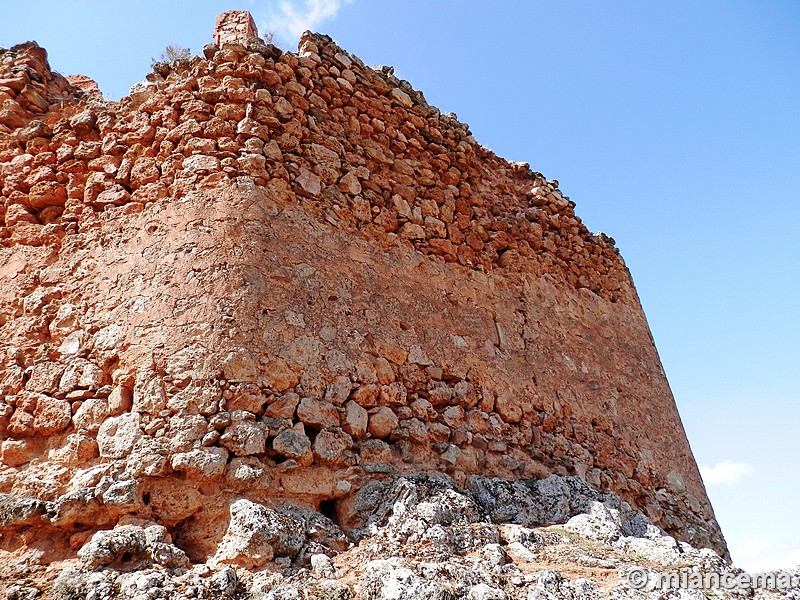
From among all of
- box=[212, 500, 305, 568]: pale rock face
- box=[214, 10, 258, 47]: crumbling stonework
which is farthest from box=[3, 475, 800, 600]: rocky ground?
box=[214, 10, 258, 47]: crumbling stonework

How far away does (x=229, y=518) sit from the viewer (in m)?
3.17

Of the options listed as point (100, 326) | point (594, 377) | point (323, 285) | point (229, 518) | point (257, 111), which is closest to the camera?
point (229, 518)

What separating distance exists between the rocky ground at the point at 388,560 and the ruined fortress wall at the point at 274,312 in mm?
191

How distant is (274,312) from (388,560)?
1.59 m

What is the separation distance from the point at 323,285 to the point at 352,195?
34.7 inches

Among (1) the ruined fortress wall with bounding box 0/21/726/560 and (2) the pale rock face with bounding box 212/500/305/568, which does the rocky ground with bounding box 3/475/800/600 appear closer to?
(2) the pale rock face with bounding box 212/500/305/568

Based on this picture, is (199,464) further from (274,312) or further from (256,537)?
(274,312)

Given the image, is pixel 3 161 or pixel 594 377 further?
pixel 594 377

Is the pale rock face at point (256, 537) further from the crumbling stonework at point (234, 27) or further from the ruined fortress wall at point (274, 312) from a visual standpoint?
the crumbling stonework at point (234, 27)

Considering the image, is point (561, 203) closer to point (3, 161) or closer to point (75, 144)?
point (75, 144)

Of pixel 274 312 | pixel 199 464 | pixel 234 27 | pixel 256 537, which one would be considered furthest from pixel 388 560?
pixel 234 27

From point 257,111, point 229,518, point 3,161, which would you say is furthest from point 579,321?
point 3,161

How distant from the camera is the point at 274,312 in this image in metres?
3.84

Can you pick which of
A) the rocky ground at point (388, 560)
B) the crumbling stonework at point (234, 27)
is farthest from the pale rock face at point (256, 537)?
the crumbling stonework at point (234, 27)
